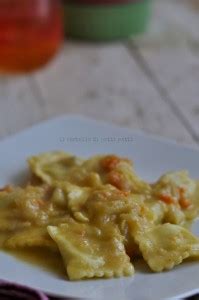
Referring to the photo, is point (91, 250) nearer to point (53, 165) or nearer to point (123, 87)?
point (53, 165)

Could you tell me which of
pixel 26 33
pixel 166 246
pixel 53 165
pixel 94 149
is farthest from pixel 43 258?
pixel 26 33

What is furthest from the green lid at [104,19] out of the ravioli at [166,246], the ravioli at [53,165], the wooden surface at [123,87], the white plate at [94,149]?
the ravioli at [166,246]

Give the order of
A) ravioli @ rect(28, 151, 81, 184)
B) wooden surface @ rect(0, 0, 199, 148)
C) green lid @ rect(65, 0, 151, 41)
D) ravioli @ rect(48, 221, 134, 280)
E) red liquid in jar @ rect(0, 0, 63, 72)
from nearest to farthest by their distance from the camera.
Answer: ravioli @ rect(48, 221, 134, 280) < ravioli @ rect(28, 151, 81, 184) < wooden surface @ rect(0, 0, 199, 148) < red liquid in jar @ rect(0, 0, 63, 72) < green lid @ rect(65, 0, 151, 41)

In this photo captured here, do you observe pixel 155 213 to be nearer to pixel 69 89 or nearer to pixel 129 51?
pixel 69 89

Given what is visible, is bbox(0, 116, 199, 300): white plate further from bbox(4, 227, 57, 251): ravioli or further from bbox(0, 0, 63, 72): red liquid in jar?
bbox(0, 0, 63, 72): red liquid in jar

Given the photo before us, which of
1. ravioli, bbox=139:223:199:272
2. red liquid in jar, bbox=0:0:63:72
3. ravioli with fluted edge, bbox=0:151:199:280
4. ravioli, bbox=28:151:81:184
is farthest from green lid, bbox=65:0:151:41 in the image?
ravioli, bbox=139:223:199:272

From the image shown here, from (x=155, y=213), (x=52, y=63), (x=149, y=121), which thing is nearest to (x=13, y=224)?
(x=155, y=213)

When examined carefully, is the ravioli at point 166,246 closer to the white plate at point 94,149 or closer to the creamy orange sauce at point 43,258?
the white plate at point 94,149
